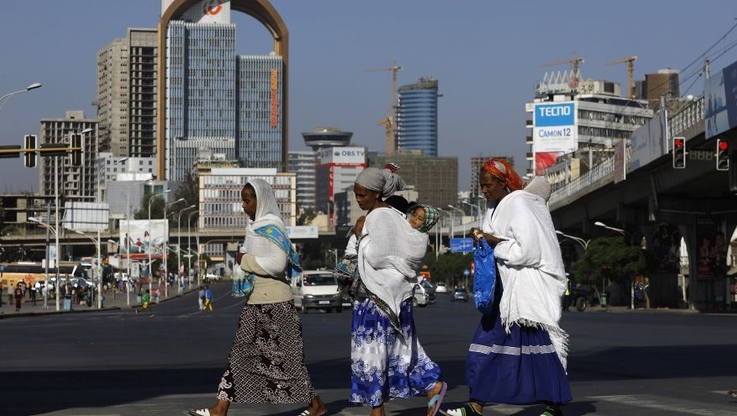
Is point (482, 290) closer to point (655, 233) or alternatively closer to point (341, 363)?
point (341, 363)

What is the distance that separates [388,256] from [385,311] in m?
0.42

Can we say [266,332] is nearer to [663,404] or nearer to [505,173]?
[505,173]

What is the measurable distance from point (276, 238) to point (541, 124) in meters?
167

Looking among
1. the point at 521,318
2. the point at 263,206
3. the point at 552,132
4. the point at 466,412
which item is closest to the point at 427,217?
the point at 263,206

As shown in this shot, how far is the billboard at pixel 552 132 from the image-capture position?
17488 cm

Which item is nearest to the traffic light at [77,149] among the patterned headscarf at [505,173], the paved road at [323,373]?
the paved road at [323,373]

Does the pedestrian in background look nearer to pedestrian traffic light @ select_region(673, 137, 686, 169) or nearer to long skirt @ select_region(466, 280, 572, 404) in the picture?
pedestrian traffic light @ select_region(673, 137, 686, 169)

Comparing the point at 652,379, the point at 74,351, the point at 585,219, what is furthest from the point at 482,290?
the point at 585,219

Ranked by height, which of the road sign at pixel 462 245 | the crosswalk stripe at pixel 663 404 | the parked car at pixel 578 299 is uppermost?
the crosswalk stripe at pixel 663 404

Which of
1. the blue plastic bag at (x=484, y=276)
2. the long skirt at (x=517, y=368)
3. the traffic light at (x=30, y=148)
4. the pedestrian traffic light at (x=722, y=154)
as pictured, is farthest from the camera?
the traffic light at (x=30, y=148)

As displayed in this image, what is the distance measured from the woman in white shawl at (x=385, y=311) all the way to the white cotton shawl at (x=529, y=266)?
0.87m

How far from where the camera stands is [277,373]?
10.3m

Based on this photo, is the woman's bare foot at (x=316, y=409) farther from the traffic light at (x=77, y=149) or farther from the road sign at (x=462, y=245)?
the road sign at (x=462, y=245)

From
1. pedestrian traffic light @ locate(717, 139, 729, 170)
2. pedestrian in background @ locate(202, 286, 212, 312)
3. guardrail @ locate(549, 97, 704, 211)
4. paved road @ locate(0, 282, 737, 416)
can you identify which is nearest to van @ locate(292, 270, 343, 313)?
pedestrian in background @ locate(202, 286, 212, 312)
